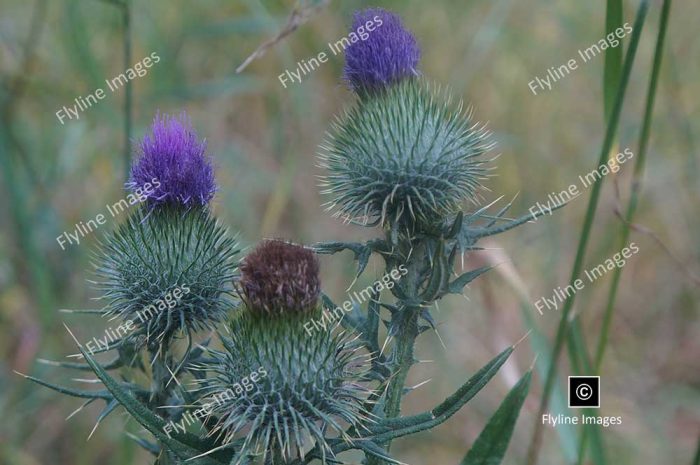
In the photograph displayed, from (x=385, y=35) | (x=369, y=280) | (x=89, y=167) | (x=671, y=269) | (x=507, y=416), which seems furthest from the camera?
(x=671, y=269)

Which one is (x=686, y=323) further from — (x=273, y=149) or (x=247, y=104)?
(x=247, y=104)

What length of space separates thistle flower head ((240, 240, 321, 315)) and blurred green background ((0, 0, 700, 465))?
6.01 feet

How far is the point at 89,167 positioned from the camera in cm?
602

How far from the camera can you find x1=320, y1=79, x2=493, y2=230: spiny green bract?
2.91 meters

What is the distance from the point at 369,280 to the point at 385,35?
273 cm

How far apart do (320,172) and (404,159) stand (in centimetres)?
359

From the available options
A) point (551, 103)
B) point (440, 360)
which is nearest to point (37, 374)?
point (440, 360)

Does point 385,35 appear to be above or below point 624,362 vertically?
above

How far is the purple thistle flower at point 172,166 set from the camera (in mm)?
2863

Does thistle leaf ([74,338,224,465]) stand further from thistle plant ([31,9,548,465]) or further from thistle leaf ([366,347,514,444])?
thistle leaf ([366,347,514,444])

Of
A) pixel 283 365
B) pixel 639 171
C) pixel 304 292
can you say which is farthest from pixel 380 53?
pixel 283 365

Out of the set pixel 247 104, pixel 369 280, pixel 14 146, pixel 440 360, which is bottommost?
pixel 440 360

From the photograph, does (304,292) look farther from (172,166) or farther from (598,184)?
(598,184)

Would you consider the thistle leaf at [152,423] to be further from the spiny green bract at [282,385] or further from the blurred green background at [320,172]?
the blurred green background at [320,172]
